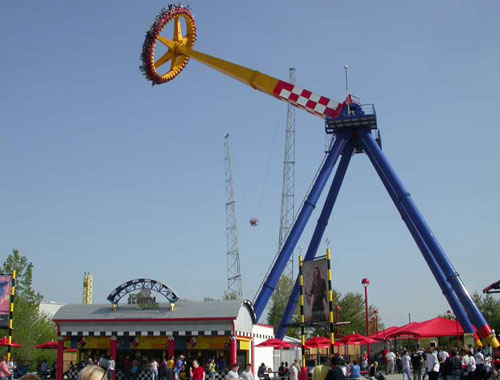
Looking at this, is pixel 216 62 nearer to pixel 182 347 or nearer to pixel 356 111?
pixel 356 111

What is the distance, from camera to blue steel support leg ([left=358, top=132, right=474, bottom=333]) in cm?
3531

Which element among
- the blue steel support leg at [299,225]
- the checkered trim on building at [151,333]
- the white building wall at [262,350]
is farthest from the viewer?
the blue steel support leg at [299,225]

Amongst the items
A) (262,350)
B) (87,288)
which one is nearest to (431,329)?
(262,350)

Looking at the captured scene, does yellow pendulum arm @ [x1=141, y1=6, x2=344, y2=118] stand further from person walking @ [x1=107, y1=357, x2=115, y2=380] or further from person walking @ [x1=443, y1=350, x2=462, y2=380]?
person walking @ [x1=443, y1=350, x2=462, y2=380]

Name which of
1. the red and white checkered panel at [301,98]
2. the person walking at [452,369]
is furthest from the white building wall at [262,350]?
the person walking at [452,369]

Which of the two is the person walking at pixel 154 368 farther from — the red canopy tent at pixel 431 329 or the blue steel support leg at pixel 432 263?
the blue steel support leg at pixel 432 263

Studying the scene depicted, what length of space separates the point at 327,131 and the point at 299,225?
6.65m

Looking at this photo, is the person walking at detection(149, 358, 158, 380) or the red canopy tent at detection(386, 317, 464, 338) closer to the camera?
the red canopy tent at detection(386, 317, 464, 338)

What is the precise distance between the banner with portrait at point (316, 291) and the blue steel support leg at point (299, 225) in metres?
12.8

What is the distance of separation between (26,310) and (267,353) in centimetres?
2237

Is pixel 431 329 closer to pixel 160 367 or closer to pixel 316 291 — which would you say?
pixel 316 291

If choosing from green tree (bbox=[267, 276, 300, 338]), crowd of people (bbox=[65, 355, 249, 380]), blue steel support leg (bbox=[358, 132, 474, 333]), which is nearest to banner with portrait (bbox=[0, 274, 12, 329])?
crowd of people (bbox=[65, 355, 249, 380])

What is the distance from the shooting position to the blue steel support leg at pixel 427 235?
114ft

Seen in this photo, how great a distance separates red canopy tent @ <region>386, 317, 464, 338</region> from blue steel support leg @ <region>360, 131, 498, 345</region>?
210cm
